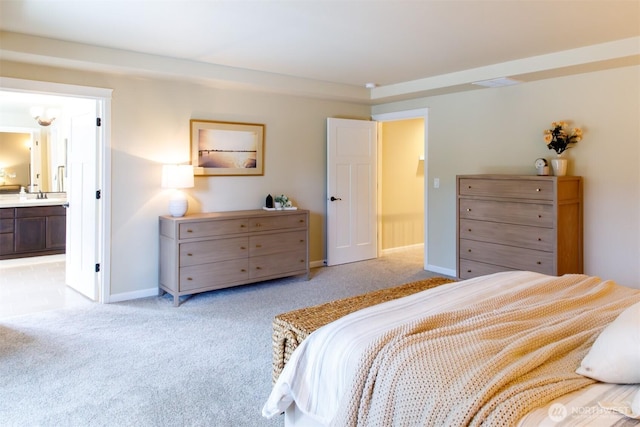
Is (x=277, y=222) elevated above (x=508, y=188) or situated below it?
below

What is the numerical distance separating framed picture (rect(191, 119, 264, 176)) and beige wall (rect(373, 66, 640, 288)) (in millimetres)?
2345

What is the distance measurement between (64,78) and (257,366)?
10.1 feet

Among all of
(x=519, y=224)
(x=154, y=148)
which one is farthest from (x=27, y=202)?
(x=519, y=224)

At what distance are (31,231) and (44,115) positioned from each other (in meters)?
1.80

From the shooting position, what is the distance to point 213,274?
14.3 feet

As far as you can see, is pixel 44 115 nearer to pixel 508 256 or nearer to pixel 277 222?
pixel 277 222

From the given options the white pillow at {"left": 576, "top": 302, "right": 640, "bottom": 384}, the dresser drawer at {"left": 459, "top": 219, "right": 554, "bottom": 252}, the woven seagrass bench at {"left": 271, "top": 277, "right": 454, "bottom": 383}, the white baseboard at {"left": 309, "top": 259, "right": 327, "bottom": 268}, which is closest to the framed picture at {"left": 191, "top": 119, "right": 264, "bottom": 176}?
the white baseboard at {"left": 309, "top": 259, "right": 327, "bottom": 268}

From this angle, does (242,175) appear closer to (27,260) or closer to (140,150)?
(140,150)

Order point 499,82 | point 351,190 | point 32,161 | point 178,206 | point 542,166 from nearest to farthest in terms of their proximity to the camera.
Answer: point 542,166 → point 178,206 → point 499,82 → point 351,190 → point 32,161

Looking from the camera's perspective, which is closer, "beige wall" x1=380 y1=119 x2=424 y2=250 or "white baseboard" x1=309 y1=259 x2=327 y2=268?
"white baseboard" x1=309 y1=259 x2=327 y2=268

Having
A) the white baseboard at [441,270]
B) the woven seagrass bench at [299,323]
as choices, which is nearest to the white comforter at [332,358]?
the woven seagrass bench at [299,323]

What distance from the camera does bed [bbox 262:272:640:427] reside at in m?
1.21

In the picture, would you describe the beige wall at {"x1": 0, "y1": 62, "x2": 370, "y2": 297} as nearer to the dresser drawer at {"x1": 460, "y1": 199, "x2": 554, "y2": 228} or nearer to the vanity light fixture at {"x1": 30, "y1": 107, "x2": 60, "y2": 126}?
the dresser drawer at {"x1": 460, "y1": 199, "x2": 554, "y2": 228}

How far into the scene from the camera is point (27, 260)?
6.23 metres
